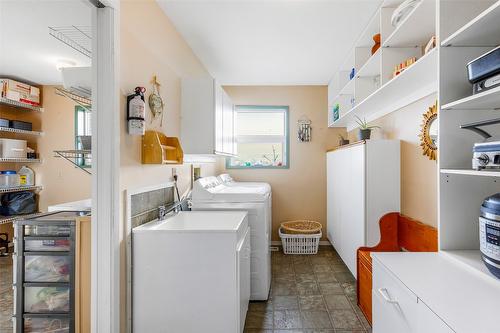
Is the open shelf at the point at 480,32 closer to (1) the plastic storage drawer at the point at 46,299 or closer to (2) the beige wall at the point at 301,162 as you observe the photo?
(1) the plastic storage drawer at the point at 46,299

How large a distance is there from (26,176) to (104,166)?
4.25ft

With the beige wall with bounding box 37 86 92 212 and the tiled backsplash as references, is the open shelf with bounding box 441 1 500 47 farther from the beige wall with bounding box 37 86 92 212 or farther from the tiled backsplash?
the beige wall with bounding box 37 86 92 212

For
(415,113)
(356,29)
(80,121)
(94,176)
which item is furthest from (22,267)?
(356,29)

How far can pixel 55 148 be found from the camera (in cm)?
228

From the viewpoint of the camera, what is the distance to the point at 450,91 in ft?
3.96

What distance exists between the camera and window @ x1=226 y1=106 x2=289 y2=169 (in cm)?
426

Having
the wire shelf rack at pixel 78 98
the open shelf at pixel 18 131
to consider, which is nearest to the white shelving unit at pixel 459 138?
the wire shelf rack at pixel 78 98

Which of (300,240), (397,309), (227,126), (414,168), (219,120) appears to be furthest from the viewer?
(300,240)

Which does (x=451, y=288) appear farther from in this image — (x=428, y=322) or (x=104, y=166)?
(x=104, y=166)

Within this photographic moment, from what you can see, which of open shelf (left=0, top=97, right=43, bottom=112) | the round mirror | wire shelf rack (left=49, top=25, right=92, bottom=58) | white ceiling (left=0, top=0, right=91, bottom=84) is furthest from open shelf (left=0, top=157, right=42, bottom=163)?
the round mirror

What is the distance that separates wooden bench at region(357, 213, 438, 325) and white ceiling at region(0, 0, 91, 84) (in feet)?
8.84

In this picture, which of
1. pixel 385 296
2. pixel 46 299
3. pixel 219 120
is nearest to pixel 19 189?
pixel 46 299

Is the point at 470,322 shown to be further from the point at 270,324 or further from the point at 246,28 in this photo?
→ the point at 246,28

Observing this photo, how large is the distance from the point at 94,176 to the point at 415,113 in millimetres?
2329
